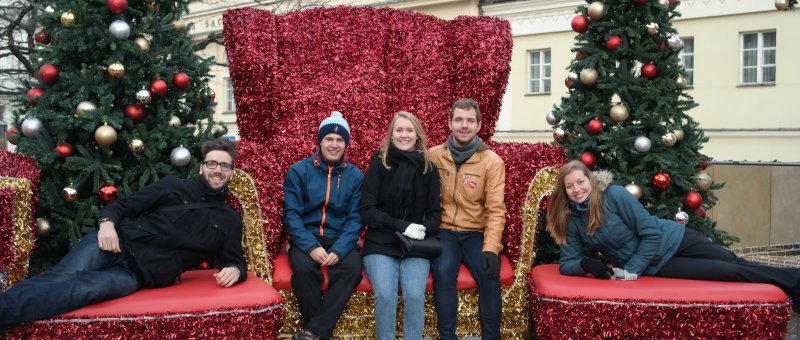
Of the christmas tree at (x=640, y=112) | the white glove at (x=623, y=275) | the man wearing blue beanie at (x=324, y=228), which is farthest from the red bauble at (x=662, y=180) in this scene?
the man wearing blue beanie at (x=324, y=228)

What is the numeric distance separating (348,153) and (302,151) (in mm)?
357

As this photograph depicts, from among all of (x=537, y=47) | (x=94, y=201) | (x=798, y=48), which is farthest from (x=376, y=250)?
(x=537, y=47)

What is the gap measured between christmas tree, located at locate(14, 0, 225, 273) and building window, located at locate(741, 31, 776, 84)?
47.9ft

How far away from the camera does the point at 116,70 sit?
16.7 feet

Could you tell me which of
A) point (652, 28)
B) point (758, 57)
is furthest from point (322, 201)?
point (758, 57)

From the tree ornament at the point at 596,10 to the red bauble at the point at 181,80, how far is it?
303cm

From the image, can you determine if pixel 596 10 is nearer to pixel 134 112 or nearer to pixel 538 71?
pixel 134 112

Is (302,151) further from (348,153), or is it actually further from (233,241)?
(233,241)

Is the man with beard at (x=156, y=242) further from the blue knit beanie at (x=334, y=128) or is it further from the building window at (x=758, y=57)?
the building window at (x=758, y=57)

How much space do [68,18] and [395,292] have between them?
2731 mm

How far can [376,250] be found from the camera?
4.59 meters

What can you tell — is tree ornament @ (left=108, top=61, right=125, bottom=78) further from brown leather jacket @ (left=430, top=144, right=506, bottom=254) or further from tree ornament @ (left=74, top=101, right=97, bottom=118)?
brown leather jacket @ (left=430, top=144, right=506, bottom=254)

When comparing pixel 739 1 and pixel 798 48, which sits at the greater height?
pixel 739 1

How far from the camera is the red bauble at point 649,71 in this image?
603 centimetres
